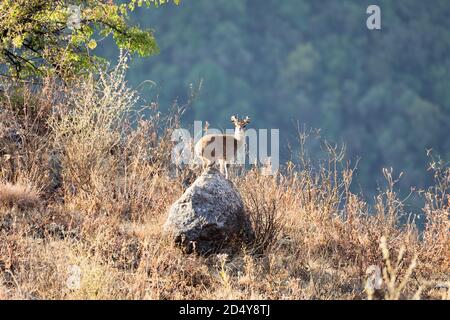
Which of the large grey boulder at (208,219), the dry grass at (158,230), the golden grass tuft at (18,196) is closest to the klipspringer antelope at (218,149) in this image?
the dry grass at (158,230)

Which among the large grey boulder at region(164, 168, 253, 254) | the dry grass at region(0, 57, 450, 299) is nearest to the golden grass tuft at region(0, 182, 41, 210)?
the dry grass at region(0, 57, 450, 299)

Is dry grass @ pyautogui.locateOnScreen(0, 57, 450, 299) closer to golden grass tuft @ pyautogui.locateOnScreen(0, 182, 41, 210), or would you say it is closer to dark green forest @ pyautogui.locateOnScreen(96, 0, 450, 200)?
golden grass tuft @ pyautogui.locateOnScreen(0, 182, 41, 210)

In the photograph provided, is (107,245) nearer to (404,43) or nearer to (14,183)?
(14,183)

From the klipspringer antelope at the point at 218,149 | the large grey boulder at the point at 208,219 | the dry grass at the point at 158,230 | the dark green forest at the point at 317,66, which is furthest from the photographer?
the dark green forest at the point at 317,66

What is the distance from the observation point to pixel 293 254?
27.4 ft

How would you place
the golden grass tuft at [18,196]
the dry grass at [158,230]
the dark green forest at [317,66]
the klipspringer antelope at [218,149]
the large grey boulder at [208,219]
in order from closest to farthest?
the dry grass at [158,230] < the large grey boulder at [208,219] < the golden grass tuft at [18,196] < the klipspringer antelope at [218,149] < the dark green forest at [317,66]

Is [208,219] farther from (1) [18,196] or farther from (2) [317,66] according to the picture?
(2) [317,66]

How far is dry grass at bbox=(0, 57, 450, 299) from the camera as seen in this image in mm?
7078

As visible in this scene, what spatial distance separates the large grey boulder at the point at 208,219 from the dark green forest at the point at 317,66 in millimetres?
91218

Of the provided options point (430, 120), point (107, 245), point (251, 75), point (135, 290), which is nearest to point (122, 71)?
point (107, 245)

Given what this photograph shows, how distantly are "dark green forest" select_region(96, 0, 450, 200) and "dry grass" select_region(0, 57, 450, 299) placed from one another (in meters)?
89.5

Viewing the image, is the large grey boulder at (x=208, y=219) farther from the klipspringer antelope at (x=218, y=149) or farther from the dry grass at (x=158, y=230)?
the klipspringer antelope at (x=218, y=149)

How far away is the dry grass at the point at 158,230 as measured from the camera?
7.08 m
